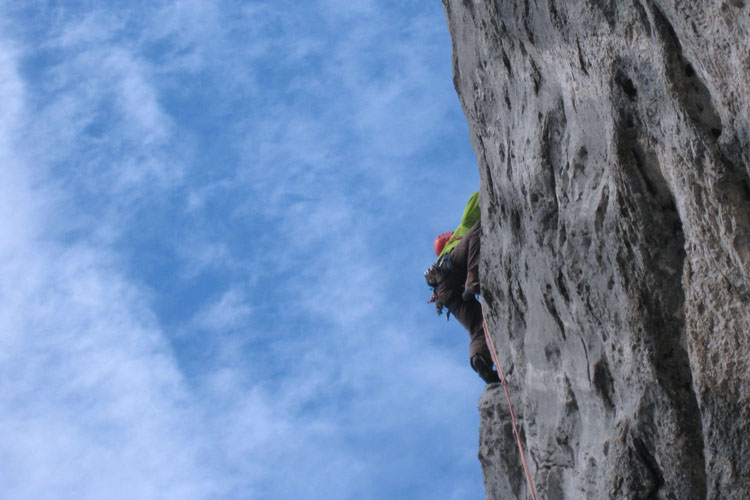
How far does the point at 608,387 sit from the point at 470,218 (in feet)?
13.4

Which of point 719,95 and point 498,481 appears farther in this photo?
point 498,481

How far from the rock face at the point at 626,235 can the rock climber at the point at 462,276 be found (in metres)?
1.64

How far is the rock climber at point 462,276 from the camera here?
8.41 meters

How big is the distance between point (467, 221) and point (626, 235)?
4375 millimetres

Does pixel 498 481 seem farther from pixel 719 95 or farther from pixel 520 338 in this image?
pixel 719 95

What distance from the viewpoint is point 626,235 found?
4.56 metres

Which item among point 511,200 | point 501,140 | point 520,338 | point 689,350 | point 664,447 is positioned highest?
point 501,140

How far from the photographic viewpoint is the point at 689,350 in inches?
164

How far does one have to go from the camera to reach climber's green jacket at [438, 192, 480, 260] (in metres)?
8.87

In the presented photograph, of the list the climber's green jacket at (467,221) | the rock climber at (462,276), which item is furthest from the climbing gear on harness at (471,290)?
the climber's green jacket at (467,221)

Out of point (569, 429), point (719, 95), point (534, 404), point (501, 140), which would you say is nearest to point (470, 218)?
point (501, 140)

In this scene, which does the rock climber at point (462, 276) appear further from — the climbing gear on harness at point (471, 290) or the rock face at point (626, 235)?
the rock face at point (626, 235)

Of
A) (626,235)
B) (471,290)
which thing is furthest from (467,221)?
(626,235)

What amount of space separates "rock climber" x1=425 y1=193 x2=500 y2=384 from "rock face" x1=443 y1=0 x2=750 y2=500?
1645 millimetres
